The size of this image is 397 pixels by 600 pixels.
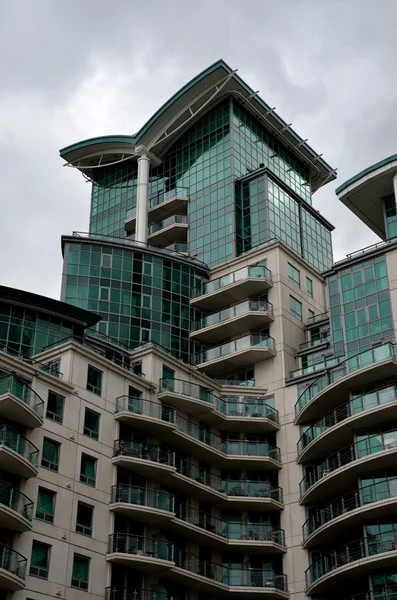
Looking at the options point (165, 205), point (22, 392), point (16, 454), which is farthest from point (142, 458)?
point (165, 205)

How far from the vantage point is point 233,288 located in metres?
65.6

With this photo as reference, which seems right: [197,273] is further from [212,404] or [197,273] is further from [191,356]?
[212,404]

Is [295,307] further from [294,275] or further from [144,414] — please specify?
[144,414]

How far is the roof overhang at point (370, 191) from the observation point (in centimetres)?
6406

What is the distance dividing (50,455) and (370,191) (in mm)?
32443

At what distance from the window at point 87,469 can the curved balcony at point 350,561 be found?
13311mm

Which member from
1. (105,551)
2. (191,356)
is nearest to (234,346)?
(191,356)

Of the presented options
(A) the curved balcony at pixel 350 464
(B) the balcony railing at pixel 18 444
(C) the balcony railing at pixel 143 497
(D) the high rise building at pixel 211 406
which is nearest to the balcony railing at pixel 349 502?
(D) the high rise building at pixel 211 406

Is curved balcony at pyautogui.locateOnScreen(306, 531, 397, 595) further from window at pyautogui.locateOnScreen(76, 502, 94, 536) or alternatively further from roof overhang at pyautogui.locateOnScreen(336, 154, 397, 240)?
roof overhang at pyautogui.locateOnScreen(336, 154, 397, 240)

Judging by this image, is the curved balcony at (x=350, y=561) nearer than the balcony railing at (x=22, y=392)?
No

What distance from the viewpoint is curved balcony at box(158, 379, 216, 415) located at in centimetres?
5381

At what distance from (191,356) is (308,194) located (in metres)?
26.7

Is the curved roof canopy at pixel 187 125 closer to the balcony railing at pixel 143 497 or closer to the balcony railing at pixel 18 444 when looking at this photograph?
the balcony railing at pixel 143 497

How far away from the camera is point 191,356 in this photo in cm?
6575
